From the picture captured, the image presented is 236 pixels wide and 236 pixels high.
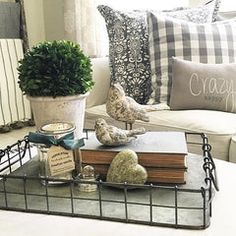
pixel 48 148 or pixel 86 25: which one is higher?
pixel 86 25

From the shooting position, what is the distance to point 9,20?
3.20m

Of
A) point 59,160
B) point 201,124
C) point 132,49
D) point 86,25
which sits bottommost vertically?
point 201,124

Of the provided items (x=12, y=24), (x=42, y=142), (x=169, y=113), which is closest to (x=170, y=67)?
(x=169, y=113)

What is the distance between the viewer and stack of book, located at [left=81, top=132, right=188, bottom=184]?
0.82 meters

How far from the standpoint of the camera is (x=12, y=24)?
3.21 m

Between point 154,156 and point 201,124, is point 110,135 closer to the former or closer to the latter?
point 154,156

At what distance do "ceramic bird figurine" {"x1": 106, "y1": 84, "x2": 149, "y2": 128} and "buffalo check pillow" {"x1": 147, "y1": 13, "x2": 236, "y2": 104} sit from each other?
929 millimetres

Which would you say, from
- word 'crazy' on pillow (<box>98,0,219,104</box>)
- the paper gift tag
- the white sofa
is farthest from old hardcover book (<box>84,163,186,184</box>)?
word 'crazy' on pillow (<box>98,0,219,104</box>)

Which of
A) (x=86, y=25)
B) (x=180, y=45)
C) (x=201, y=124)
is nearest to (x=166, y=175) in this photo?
(x=201, y=124)

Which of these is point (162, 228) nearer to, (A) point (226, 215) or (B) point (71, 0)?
(A) point (226, 215)

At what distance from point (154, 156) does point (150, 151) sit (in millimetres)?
16

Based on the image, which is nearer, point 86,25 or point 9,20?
point 86,25

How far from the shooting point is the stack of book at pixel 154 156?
815 mm

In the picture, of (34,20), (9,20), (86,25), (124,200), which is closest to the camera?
(124,200)
